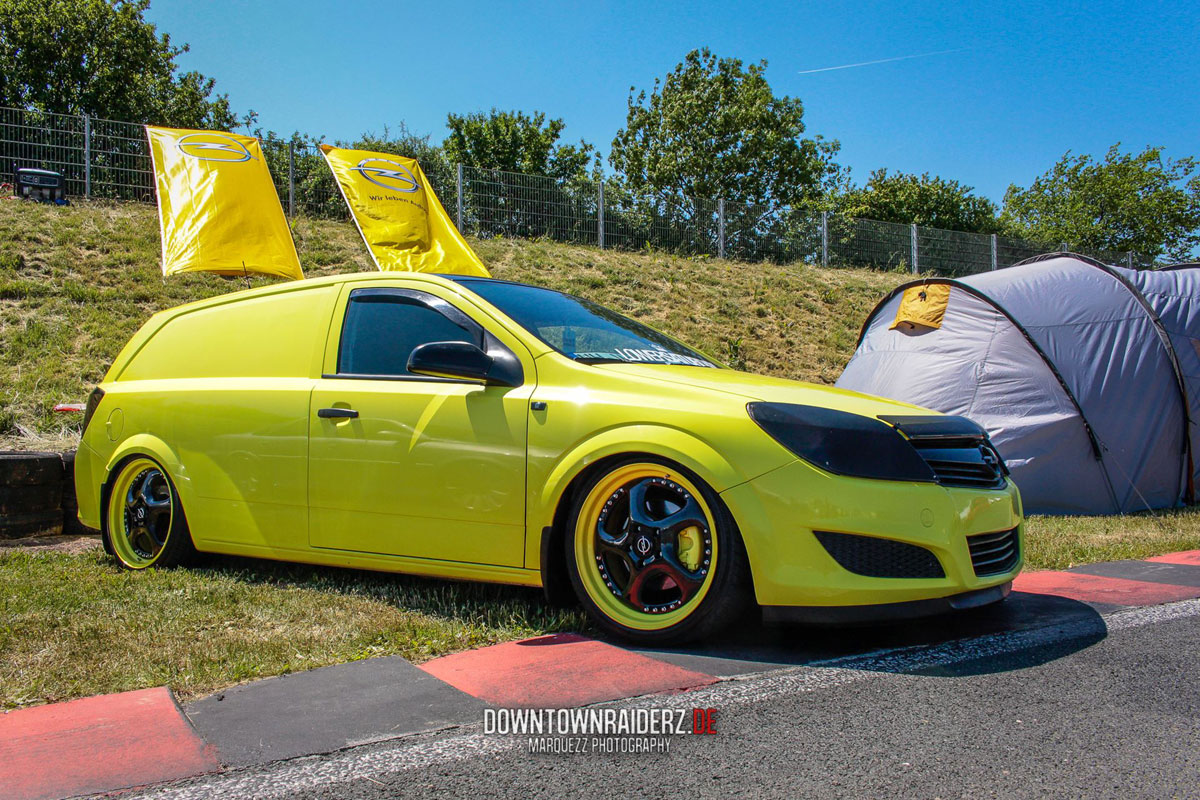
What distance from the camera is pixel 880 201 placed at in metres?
53.6

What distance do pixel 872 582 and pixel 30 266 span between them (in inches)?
531

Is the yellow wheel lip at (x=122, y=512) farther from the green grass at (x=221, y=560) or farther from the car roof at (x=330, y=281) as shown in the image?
the car roof at (x=330, y=281)

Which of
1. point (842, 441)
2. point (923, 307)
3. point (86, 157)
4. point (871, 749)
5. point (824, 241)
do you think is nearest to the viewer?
point (871, 749)

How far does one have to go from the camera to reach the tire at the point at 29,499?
19.1ft

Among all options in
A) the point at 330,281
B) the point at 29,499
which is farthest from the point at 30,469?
the point at 330,281

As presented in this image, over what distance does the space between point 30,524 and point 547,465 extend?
431 cm

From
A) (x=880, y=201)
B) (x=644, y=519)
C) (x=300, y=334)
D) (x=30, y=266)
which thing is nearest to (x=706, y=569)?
(x=644, y=519)

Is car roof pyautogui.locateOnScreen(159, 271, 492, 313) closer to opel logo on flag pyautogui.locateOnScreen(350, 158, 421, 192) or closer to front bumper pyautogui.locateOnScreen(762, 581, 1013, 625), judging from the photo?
front bumper pyautogui.locateOnScreen(762, 581, 1013, 625)

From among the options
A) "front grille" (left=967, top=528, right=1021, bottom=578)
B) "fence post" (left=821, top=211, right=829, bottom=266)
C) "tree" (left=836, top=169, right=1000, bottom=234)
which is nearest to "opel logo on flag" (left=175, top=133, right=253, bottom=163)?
"front grille" (left=967, top=528, right=1021, bottom=578)

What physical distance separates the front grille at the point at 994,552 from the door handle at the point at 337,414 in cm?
266

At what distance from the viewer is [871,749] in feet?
7.94

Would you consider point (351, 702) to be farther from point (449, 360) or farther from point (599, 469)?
point (449, 360)

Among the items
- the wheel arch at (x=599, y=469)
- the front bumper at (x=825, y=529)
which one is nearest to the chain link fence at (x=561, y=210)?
the wheel arch at (x=599, y=469)

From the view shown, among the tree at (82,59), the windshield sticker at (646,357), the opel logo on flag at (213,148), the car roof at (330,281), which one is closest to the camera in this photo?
the windshield sticker at (646,357)
